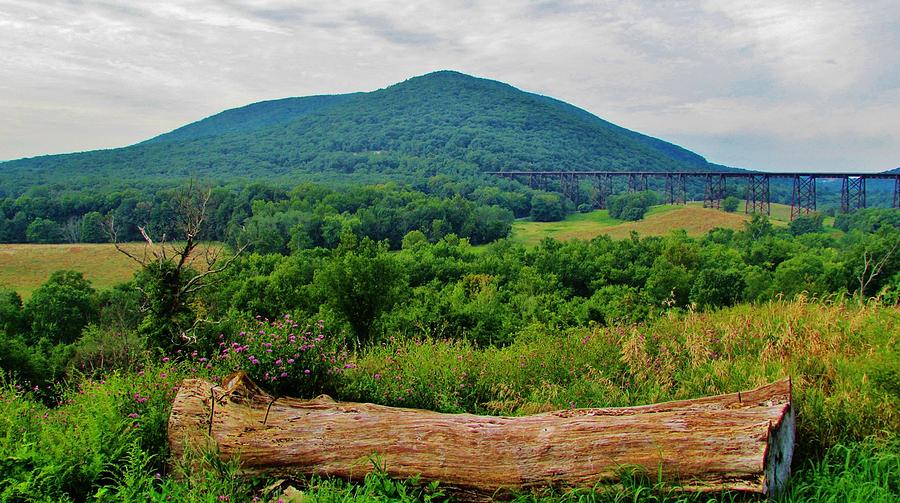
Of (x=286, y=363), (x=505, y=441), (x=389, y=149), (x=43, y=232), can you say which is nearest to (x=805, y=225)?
(x=286, y=363)

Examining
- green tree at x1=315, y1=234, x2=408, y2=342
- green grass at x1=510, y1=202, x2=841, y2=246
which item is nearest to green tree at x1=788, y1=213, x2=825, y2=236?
green grass at x1=510, y1=202, x2=841, y2=246

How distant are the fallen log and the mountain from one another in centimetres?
12281

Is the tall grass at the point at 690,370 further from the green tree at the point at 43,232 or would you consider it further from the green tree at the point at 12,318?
the green tree at the point at 43,232

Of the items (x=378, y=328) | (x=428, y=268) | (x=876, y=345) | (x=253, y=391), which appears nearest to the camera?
(x=253, y=391)

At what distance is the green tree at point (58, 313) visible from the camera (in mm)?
33000

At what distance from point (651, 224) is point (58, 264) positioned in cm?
6692

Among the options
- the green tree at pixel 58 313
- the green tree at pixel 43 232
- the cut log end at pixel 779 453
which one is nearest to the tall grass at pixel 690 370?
the cut log end at pixel 779 453

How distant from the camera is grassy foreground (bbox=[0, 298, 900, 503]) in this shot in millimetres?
3494

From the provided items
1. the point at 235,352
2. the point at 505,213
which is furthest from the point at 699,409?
the point at 505,213

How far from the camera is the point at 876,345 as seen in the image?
16.0 ft

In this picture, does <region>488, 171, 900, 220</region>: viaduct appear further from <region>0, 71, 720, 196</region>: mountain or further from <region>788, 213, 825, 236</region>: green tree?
<region>0, 71, 720, 196</region>: mountain

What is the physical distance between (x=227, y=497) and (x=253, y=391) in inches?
45.1

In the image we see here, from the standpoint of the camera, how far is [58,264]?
190 ft

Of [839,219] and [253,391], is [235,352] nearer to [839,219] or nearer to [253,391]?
[253,391]
